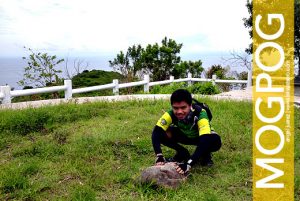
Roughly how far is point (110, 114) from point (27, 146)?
2.38 m

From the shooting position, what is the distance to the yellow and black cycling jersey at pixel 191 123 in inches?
155

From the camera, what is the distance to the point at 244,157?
15.6ft

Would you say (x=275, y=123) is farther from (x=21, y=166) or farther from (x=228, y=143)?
(x=21, y=166)

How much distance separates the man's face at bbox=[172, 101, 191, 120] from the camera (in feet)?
12.5

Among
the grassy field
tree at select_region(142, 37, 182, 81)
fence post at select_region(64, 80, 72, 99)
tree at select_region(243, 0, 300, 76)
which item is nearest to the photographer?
the grassy field

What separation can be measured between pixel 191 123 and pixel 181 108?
35 cm

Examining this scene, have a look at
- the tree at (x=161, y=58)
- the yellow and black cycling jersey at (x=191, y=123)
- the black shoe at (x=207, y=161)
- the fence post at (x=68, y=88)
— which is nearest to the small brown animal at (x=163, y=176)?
the yellow and black cycling jersey at (x=191, y=123)

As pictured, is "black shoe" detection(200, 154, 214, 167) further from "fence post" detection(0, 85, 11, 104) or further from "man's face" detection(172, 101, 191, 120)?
"fence post" detection(0, 85, 11, 104)

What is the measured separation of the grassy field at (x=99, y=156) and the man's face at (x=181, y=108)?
805mm

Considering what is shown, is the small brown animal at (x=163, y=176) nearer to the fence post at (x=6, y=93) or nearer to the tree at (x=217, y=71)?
the fence post at (x=6, y=93)

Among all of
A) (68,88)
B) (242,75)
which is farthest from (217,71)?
(68,88)

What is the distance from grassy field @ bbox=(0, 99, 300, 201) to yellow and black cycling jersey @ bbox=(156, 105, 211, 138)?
0.54 m

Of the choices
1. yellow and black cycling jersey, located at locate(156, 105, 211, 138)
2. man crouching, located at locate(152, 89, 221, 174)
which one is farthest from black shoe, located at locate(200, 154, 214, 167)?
yellow and black cycling jersey, located at locate(156, 105, 211, 138)

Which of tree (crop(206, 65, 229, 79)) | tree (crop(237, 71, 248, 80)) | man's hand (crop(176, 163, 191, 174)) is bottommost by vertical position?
man's hand (crop(176, 163, 191, 174))
